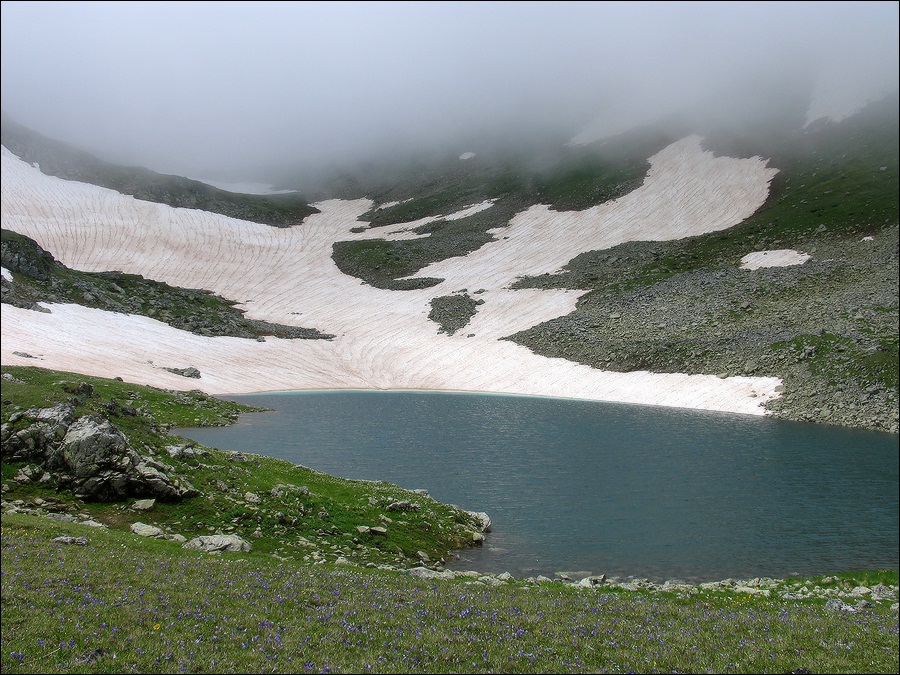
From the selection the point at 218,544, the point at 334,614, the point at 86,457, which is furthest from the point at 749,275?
the point at 86,457

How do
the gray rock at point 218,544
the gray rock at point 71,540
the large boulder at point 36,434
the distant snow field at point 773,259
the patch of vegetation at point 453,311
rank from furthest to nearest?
the patch of vegetation at point 453,311 → the distant snow field at point 773,259 → the large boulder at point 36,434 → the gray rock at point 218,544 → the gray rock at point 71,540

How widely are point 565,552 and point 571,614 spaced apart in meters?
12.8

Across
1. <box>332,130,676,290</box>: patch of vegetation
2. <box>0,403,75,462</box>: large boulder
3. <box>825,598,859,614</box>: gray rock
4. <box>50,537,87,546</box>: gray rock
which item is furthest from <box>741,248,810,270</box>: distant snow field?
<box>50,537,87,546</box>: gray rock

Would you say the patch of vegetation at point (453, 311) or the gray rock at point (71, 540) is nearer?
the gray rock at point (71, 540)

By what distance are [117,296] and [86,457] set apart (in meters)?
101

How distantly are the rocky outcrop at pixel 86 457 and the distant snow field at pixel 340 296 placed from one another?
4975 centimetres

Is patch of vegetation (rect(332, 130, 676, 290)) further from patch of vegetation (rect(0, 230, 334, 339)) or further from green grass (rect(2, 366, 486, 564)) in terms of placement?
green grass (rect(2, 366, 486, 564))

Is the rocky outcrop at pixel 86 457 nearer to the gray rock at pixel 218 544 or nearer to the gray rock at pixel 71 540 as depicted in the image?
the gray rock at pixel 218 544

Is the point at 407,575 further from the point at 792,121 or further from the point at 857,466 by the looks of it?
the point at 792,121

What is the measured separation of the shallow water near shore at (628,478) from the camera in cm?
2692

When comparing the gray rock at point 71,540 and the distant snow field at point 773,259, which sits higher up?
the distant snow field at point 773,259

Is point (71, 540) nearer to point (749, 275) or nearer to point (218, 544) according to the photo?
point (218, 544)

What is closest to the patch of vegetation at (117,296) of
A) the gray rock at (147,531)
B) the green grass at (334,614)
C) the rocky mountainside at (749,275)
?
the rocky mountainside at (749,275)

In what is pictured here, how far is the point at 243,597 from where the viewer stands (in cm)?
1462
